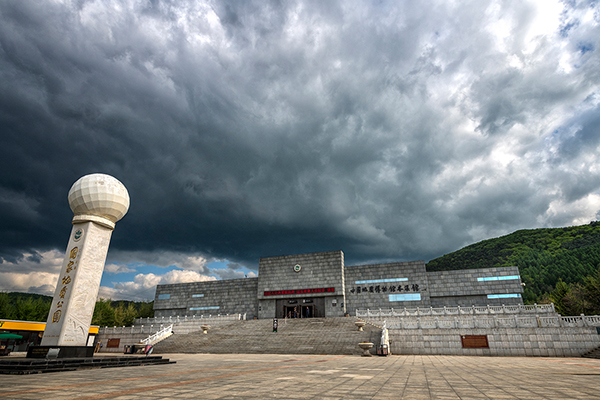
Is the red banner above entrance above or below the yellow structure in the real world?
above

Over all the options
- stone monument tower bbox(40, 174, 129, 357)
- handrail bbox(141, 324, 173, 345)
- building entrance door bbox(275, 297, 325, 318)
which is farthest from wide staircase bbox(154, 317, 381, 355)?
building entrance door bbox(275, 297, 325, 318)

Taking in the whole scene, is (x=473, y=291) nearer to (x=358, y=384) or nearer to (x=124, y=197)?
(x=358, y=384)

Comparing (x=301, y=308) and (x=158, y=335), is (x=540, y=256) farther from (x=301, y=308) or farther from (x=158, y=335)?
(x=158, y=335)

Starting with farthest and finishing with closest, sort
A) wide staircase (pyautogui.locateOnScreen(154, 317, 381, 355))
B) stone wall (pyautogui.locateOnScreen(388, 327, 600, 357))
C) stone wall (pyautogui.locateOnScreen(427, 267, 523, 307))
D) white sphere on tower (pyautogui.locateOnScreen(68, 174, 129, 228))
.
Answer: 1. stone wall (pyautogui.locateOnScreen(427, 267, 523, 307))
2. wide staircase (pyautogui.locateOnScreen(154, 317, 381, 355))
3. white sphere on tower (pyautogui.locateOnScreen(68, 174, 129, 228))
4. stone wall (pyautogui.locateOnScreen(388, 327, 600, 357))

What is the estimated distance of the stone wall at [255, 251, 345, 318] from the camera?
149ft

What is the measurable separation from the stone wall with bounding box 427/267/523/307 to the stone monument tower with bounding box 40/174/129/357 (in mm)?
40339

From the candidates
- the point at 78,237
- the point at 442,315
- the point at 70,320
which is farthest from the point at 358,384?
the point at 442,315

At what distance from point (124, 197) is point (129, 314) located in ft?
168

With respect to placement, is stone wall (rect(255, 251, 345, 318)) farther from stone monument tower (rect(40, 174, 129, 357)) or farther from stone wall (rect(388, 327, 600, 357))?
stone monument tower (rect(40, 174, 129, 357))

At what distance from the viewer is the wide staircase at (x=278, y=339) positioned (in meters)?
23.1

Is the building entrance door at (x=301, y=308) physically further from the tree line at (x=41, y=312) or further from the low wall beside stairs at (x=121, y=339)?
the tree line at (x=41, y=312)

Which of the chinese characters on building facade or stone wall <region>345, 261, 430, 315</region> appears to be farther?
the chinese characters on building facade

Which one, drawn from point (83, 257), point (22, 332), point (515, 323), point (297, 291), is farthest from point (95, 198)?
point (297, 291)

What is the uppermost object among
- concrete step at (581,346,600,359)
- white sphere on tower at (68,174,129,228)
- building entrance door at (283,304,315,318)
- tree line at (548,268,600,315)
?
white sphere on tower at (68,174,129,228)
